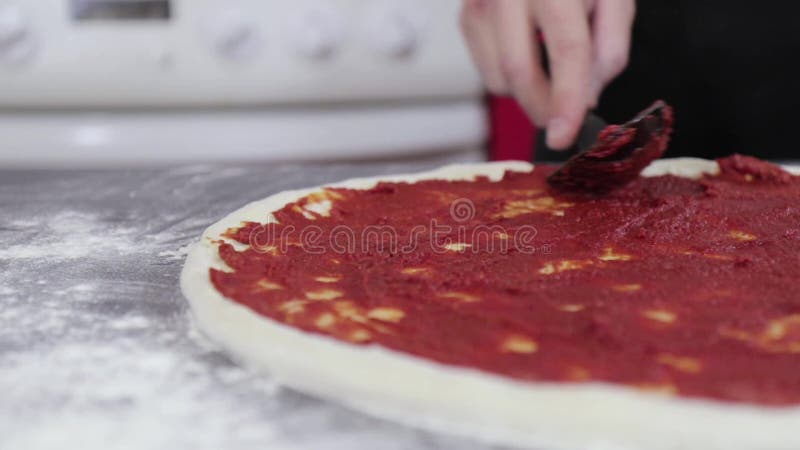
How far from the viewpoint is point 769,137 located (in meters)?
1.63

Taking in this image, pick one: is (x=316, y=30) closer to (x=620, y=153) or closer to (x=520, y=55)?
(x=520, y=55)

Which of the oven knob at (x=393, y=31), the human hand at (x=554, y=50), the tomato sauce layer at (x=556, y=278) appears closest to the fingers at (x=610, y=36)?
the human hand at (x=554, y=50)

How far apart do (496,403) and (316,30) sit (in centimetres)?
135

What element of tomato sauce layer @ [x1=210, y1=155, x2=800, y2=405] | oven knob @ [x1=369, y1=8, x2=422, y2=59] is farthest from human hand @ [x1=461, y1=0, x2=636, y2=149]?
oven knob @ [x1=369, y1=8, x2=422, y2=59]

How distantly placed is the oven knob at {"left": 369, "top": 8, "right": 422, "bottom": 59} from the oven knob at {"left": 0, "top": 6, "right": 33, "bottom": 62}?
0.72 meters

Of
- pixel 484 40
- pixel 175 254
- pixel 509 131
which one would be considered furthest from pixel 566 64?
pixel 509 131

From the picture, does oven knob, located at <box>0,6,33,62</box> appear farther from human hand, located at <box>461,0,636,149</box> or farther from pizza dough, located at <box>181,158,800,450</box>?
pizza dough, located at <box>181,158,800,450</box>

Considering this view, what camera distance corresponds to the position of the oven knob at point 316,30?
1.83m

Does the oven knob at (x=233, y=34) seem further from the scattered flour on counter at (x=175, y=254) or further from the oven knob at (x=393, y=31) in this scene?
the scattered flour on counter at (x=175, y=254)

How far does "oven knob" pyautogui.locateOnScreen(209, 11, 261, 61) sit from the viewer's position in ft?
5.89

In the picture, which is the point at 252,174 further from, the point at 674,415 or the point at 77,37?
the point at 674,415

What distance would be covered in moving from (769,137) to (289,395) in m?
1.26

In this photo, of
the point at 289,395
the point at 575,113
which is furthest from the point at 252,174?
the point at 289,395

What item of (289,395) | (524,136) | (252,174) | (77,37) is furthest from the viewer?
(524,136)
